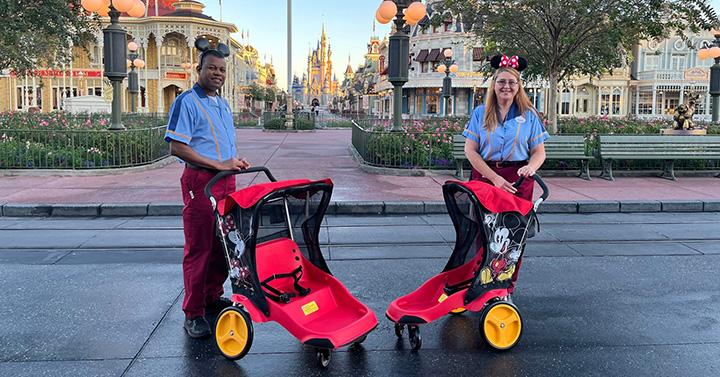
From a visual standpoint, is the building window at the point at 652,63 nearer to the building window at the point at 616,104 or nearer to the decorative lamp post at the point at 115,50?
the building window at the point at 616,104

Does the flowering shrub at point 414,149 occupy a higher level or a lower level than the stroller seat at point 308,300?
higher

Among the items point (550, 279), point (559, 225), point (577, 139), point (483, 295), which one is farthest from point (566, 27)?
point (483, 295)

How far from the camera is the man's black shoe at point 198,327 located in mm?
3713

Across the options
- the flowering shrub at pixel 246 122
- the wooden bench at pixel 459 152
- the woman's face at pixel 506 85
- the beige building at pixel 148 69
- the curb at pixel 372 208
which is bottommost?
the curb at pixel 372 208

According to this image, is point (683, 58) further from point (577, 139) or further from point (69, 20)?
point (69, 20)

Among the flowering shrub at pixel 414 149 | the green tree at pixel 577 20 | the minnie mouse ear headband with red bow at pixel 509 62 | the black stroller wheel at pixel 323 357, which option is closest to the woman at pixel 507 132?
the minnie mouse ear headband with red bow at pixel 509 62

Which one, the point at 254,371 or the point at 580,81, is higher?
the point at 580,81

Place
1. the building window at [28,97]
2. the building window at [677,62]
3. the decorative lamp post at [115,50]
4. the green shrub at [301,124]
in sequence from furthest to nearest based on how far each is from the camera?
the building window at [677,62]
the building window at [28,97]
the green shrub at [301,124]
the decorative lamp post at [115,50]

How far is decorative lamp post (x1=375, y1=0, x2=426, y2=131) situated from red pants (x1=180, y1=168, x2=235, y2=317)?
9.20m

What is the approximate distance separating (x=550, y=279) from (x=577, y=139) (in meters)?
6.95

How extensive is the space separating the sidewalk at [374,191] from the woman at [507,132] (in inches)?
178

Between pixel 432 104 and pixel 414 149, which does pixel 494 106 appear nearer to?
pixel 414 149

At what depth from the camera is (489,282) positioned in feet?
11.6

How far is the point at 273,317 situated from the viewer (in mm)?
3275
